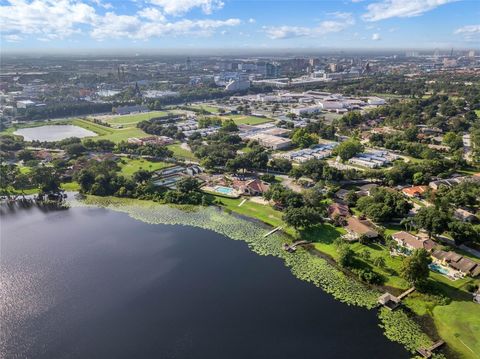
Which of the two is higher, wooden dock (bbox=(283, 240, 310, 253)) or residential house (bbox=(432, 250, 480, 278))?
residential house (bbox=(432, 250, 480, 278))

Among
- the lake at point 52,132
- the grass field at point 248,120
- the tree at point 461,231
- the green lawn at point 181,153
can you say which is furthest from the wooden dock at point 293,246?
the lake at point 52,132

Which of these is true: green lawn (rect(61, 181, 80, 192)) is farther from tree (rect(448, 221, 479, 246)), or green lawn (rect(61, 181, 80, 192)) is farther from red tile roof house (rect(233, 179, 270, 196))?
tree (rect(448, 221, 479, 246))

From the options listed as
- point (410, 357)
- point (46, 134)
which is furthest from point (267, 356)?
point (46, 134)

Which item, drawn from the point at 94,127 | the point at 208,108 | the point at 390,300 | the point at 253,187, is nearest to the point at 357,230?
the point at 390,300

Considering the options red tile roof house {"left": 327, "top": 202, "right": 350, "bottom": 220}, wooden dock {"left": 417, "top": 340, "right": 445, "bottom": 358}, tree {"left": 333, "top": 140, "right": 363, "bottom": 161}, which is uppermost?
tree {"left": 333, "top": 140, "right": 363, "bottom": 161}

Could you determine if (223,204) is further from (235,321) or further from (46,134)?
(46,134)

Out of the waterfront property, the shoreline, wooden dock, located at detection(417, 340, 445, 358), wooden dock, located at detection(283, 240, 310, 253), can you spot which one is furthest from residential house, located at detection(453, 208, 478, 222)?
the waterfront property

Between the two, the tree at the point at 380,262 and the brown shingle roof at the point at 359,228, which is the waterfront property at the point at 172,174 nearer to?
the brown shingle roof at the point at 359,228
